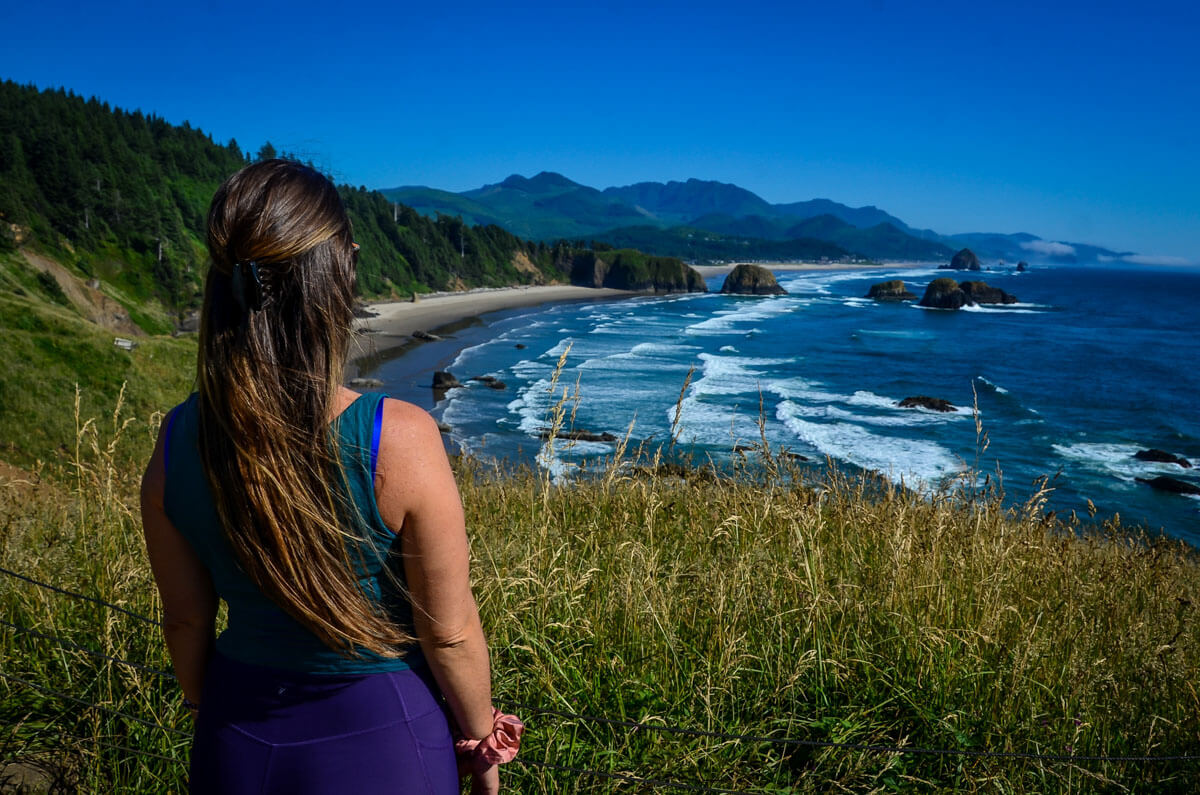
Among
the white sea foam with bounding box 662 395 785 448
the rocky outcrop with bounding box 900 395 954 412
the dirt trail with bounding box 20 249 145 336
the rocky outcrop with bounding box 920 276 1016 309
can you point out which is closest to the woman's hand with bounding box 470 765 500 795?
the white sea foam with bounding box 662 395 785 448

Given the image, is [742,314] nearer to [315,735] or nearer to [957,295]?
A: [957,295]

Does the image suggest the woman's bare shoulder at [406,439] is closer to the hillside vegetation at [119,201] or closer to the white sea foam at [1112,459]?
the white sea foam at [1112,459]

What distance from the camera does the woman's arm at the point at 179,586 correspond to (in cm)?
125

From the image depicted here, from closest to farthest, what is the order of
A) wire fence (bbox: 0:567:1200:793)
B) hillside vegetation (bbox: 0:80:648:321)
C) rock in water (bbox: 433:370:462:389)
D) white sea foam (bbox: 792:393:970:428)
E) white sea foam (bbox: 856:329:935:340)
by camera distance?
1. wire fence (bbox: 0:567:1200:793)
2. white sea foam (bbox: 792:393:970:428)
3. rock in water (bbox: 433:370:462:389)
4. hillside vegetation (bbox: 0:80:648:321)
5. white sea foam (bbox: 856:329:935:340)

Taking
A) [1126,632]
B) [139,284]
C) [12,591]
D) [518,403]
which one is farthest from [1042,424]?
[139,284]

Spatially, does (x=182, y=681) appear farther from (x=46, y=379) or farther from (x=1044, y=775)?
(x=46, y=379)

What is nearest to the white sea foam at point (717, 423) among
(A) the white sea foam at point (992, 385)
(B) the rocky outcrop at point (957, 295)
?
(A) the white sea foam at point (992, 385)

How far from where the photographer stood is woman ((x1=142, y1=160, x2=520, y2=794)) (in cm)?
114

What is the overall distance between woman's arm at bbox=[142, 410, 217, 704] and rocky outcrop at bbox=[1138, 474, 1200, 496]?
76.8 feet

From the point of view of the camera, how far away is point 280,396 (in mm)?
1154

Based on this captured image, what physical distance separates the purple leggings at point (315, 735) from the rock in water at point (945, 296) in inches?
3301

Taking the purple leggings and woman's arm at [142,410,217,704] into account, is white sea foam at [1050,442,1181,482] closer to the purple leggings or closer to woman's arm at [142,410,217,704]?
the purple leggings

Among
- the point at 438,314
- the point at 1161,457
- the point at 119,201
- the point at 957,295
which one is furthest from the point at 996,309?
the point at 119,201

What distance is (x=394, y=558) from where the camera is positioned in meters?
1.23
